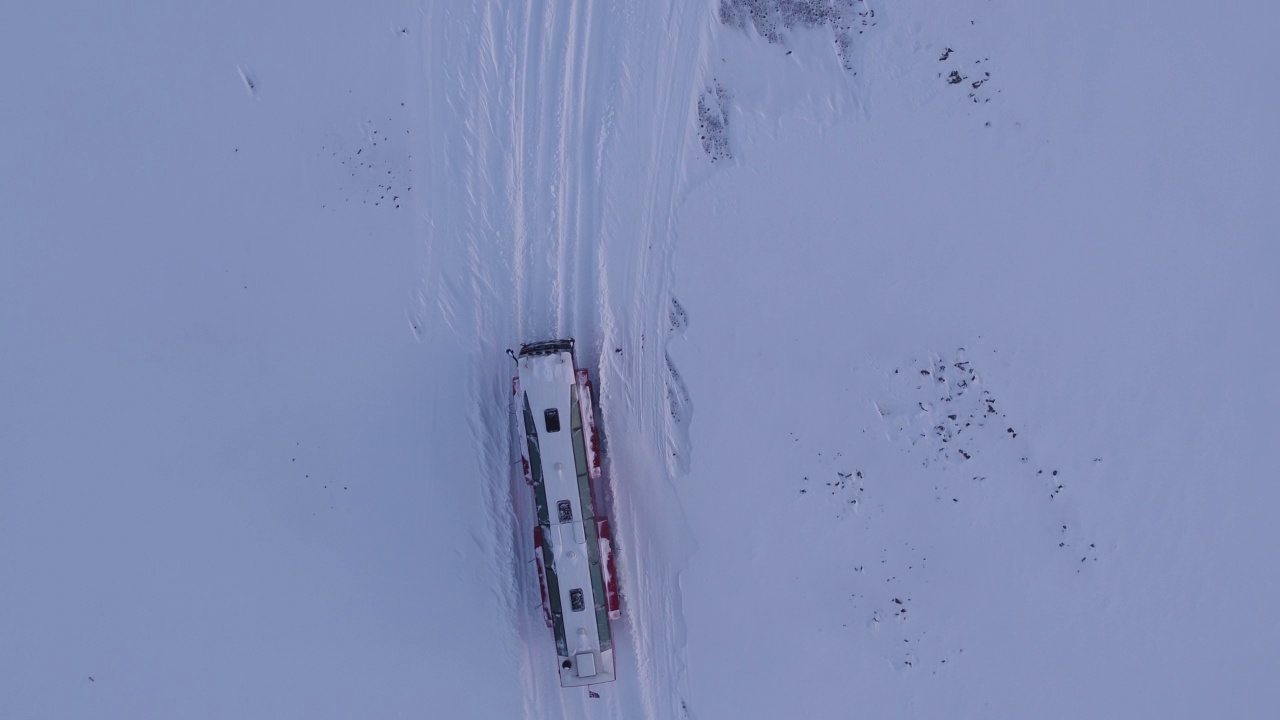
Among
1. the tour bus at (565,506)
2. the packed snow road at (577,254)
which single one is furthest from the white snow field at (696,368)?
the tour bus at (565,506)

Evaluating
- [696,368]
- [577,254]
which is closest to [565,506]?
[696,368]

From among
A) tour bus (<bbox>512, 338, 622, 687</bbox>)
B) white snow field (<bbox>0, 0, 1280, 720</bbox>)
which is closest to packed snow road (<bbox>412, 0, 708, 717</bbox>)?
white snow field (<bbox>0, 0, 1280, 720</bbox>)

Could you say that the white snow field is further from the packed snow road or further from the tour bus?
the tour bus

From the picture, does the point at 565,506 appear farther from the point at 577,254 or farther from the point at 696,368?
the point at 577,254

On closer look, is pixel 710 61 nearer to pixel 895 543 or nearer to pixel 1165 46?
pixel 1165 46

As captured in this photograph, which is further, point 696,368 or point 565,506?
point 696,368

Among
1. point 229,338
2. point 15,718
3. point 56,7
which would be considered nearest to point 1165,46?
point 229,338

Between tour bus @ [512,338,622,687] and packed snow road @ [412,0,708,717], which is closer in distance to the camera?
tour bus @ [512,338,622,687]

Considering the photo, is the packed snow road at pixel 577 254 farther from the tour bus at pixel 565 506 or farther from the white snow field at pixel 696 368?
the tour bus at pixel 565 506
